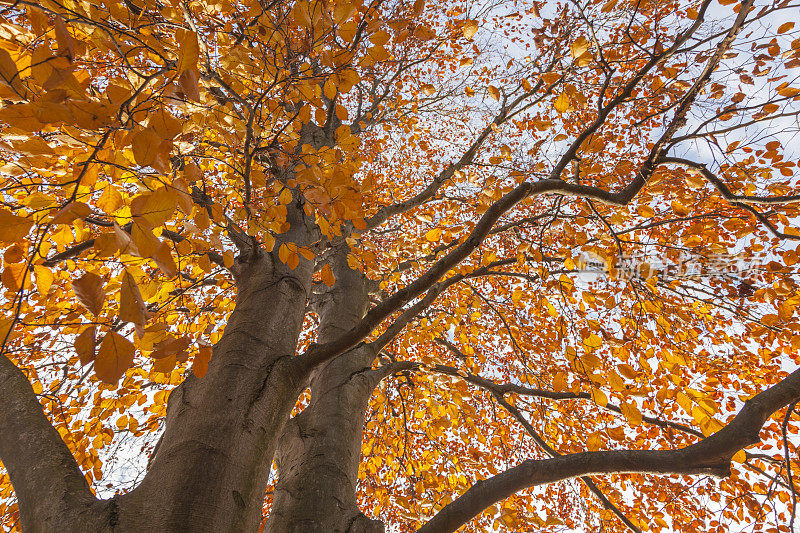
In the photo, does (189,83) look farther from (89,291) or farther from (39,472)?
(39,472)

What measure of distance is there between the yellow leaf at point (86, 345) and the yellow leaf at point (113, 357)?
3cm

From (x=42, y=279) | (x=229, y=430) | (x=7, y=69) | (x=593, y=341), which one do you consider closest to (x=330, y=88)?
(x=7, y=69)

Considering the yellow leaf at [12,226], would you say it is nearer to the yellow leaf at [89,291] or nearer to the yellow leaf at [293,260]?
the yellow leaf at [89,291]

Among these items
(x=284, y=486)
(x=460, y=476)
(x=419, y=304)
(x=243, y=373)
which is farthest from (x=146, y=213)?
(x=460, y=476)

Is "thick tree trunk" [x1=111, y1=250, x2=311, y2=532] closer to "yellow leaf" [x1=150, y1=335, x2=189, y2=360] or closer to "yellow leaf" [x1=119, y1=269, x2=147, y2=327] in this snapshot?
"yellow leaf" [x1=150, y1=335, x2=189, y2=360]

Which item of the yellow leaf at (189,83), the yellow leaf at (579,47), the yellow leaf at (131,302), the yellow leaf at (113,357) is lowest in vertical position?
the yellow leaf at (113,357)

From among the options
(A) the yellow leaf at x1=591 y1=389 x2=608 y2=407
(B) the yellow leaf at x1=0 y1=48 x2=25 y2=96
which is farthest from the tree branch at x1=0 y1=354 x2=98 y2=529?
(A) the yellow leaf at x1=591 y1=389 x2=608 y2=407

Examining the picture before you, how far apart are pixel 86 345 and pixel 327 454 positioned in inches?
61.4

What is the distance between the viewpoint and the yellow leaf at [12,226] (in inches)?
46.9

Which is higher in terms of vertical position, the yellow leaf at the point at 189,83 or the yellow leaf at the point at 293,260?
the yellow leaf at the point at 293,260

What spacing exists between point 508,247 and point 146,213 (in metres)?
6.88

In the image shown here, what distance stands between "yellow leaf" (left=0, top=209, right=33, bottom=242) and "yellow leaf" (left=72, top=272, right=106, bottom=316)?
0.34 metres

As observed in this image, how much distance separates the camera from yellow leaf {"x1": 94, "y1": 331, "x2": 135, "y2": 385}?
3.67 ft

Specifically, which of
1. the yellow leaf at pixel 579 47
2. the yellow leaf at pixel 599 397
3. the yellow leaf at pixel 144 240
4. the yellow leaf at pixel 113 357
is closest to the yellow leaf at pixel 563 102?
the yellow leaf at pixel 579 47
